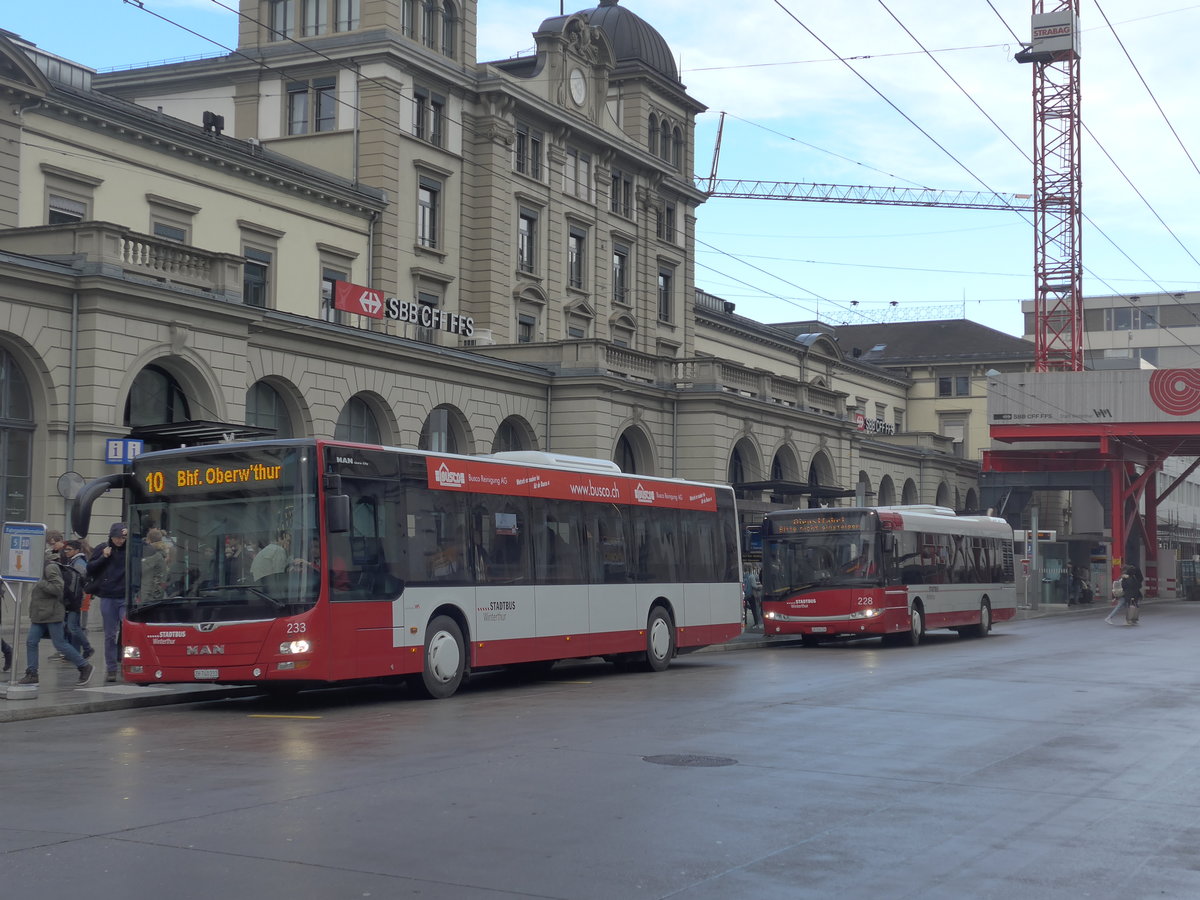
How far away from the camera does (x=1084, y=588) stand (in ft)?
209

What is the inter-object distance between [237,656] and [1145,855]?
34.3 feet

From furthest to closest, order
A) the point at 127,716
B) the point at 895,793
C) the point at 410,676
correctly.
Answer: the point at 410,676, the point at 127,716, the point at 895,793

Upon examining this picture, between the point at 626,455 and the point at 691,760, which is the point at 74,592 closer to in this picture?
the point at 691,760

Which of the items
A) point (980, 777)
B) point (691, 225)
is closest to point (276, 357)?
point (980, 777)

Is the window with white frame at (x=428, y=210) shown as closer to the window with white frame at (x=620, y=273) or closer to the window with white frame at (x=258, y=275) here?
the window with white frame at (x=258, y=275)

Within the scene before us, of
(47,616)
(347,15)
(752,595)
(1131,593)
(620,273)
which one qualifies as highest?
(347,15)

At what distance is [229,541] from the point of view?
1656 cm

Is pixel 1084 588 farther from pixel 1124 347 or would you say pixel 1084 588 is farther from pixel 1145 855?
pixel 1124 347

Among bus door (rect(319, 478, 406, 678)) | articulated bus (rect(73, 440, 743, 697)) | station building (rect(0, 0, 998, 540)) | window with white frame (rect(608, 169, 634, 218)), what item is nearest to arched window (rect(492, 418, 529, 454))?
station building (rect(0, 0, 998, 540))

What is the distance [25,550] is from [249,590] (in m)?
2.84

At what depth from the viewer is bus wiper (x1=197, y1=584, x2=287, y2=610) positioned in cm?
1633

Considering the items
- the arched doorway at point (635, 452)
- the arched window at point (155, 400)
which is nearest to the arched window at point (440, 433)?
the arched doorway at point (635, 452)

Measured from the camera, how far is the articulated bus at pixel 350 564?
16375mm

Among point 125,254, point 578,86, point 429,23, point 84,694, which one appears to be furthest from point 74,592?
point 578,86
